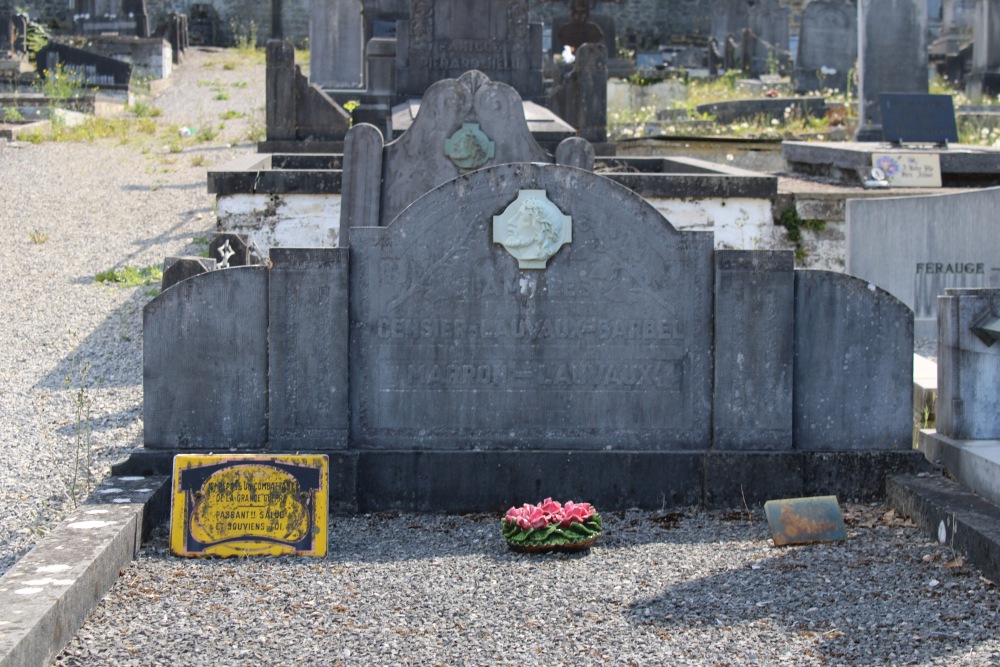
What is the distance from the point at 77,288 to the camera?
10.1 meters

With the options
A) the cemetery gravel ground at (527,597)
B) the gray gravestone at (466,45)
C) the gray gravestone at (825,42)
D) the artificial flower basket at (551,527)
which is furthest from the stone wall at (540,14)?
the artificial flower basket at (551,527)

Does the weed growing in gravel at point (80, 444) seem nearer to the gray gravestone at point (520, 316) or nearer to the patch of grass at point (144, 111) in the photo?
the gray gravestone at point (520, 316)

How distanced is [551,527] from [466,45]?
9.98 meters

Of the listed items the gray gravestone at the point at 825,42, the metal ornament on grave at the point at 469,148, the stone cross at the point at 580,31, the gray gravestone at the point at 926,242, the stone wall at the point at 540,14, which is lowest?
the gray gravestone at the point at 926,242

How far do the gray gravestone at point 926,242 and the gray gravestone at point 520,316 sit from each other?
359 cm

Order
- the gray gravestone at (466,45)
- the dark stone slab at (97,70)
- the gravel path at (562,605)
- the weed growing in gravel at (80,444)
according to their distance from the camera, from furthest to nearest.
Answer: the dark stone slab at (97,70) → the gray gravestone at (466,45) → the weed growing in gravel at (80,444) → the gravel path at (562,605)

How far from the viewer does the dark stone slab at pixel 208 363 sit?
4.86 m

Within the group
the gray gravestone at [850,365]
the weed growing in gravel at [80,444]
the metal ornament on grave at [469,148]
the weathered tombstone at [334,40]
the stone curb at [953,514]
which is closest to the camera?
the stone curb at [953,514]

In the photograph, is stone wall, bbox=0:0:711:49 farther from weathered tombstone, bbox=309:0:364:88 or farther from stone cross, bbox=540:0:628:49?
weathered tombstone, bbox=309:0:364:88

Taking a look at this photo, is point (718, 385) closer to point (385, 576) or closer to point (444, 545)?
point (444, 545)

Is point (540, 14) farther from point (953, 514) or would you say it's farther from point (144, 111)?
point (953, 514)

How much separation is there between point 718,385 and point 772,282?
17.4 inches

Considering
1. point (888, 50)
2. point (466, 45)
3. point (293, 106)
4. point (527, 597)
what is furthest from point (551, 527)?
point (888, 50)

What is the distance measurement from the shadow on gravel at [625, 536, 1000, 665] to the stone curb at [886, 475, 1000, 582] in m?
0.09
